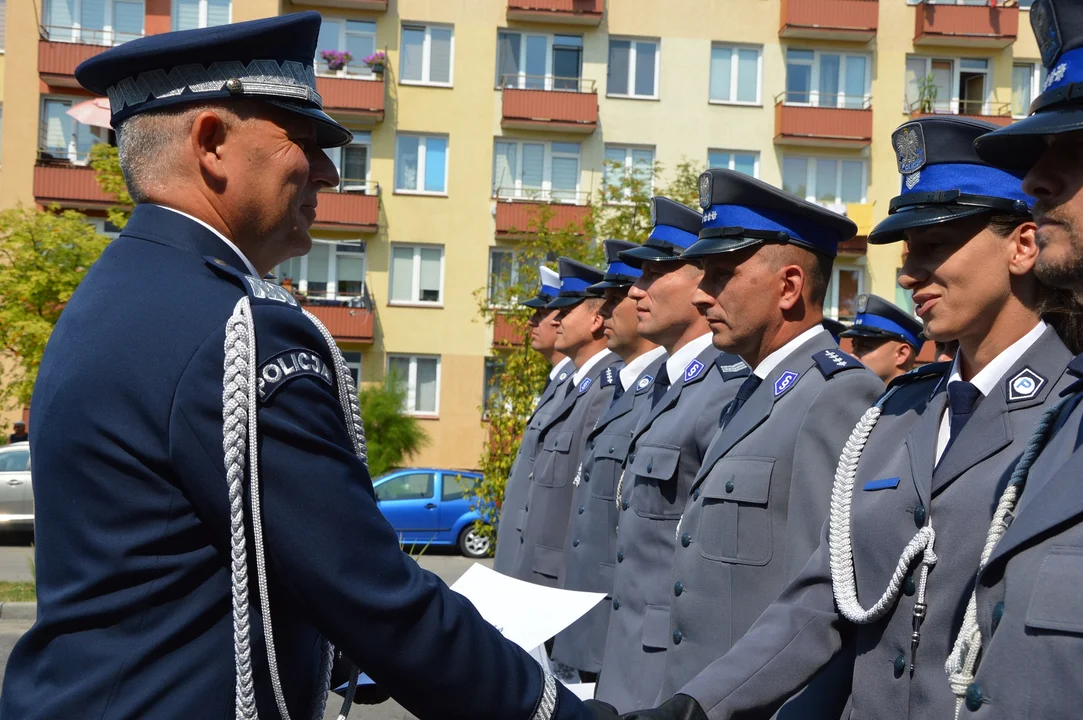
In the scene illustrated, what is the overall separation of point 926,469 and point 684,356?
9.23 ft

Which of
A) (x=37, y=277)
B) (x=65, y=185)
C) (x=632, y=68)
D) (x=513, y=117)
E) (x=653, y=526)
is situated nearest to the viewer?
(x=653, y=526)

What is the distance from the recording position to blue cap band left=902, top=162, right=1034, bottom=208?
2.84 metres

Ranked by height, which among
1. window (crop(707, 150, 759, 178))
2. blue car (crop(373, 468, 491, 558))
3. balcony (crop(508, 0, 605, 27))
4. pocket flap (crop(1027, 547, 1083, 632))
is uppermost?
balcony (crop(508, 0, 605, 27))

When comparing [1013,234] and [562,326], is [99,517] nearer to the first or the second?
[1013,234]

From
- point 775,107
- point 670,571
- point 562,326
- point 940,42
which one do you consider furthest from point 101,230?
point 670,571

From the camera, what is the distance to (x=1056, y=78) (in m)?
2.18

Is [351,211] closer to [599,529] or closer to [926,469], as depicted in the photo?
[599,529]

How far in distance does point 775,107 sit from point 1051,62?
97.0ft

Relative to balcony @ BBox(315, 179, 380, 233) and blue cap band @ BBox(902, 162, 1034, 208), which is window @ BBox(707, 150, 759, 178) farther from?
blue cap band @ BBox(902, 162, 1034, 208)

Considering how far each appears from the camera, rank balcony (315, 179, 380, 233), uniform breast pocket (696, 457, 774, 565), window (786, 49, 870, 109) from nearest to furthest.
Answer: uniform breast pocket (696, 457, 774, 565), balcony (315, 179, 380, 233), window (786, 49, 870, 109)

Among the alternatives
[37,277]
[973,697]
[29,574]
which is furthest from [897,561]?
[37,277]

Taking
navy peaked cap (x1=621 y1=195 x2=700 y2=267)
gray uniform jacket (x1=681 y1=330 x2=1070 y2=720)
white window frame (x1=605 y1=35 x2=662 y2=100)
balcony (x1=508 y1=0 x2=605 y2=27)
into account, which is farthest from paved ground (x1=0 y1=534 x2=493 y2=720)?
balcony (x1=508 y1=0 x2=605 y2=27)

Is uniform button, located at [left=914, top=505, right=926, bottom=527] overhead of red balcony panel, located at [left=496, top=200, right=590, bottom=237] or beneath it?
beneath

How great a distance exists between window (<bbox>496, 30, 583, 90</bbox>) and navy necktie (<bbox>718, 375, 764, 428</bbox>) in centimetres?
2685
